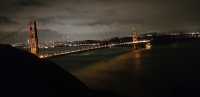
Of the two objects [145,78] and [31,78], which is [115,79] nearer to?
[145,78]

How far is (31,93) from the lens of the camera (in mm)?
10047

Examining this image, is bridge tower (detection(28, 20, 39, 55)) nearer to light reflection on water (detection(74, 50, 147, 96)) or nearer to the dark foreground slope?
light reflection on water (detection(74, 50, 147, 96))

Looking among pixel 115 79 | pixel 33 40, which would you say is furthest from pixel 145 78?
pixel 33 40

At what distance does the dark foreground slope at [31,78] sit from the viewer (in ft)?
32.7

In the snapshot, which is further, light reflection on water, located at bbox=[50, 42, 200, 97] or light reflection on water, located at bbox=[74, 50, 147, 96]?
light reflection on water, located at bbox=[74, 50, 147, 96]

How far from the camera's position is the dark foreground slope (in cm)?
996

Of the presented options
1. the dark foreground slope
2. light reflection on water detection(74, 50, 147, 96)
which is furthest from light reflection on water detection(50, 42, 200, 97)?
the dark foreground slope

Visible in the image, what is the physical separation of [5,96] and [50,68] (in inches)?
145

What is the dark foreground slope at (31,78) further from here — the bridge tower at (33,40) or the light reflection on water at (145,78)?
the bridge tower at (33,40)

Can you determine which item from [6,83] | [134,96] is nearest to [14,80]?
[6,83]

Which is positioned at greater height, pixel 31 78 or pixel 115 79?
pixel 31 78

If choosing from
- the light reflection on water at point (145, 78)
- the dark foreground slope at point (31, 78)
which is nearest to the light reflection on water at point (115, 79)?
the light reflection on water at point (145, 78)

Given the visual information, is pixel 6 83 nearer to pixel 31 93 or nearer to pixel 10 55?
pixel 31 93

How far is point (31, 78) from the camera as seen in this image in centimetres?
1087
